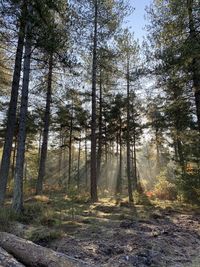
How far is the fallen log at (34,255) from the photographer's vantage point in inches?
166

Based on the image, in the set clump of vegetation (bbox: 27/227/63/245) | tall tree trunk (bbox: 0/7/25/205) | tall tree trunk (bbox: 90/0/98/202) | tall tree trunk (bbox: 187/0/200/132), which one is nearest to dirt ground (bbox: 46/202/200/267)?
clump of vegetation (bbox: 27/227/63/245)

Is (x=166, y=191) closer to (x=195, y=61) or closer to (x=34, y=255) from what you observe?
(x=195, y=61)

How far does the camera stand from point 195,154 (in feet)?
38.4

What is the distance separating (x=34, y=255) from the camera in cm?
455

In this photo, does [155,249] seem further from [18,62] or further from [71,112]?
[71,112]

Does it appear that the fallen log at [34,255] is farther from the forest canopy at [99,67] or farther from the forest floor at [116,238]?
the forest canopy at [99,67]

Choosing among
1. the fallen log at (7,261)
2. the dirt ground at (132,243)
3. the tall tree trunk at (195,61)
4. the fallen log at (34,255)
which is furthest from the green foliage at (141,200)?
the fallen log at (7,261)

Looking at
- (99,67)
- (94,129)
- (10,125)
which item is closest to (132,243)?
(10,125)

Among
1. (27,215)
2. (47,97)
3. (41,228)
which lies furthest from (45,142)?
(41,228)

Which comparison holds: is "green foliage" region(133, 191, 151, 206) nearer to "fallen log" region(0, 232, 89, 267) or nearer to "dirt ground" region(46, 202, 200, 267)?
"dirt ground" region(46, 202, 200, 267)

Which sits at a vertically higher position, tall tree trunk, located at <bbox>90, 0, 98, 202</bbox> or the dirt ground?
tall tree trunk, located at <bbox>90, 0, 98, 202</bbox>

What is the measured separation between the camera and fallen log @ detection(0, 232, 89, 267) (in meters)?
4.21

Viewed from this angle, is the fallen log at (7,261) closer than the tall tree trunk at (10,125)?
Yes

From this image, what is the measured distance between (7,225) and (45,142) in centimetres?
873
